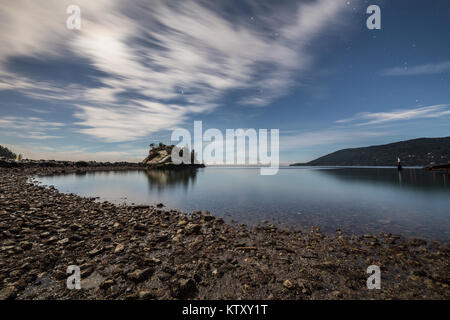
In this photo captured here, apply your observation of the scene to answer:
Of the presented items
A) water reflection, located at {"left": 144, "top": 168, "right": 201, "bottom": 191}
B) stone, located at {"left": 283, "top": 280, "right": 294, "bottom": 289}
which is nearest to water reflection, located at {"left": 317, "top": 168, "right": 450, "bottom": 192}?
stone, located at {"left": 283, "top": 280, "right": 294, "bottom": 289}

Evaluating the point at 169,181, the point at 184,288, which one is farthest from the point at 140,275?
the point at 169,181

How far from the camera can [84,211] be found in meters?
14.9

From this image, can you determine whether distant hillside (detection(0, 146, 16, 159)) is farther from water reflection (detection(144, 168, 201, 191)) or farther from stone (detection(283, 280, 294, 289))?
stone (detection(283, 280, 294, 289))

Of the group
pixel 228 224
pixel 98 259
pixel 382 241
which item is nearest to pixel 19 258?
pixel 98 259

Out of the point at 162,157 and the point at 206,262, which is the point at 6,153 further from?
the point at 206,262

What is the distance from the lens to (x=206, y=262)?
24.0 ft

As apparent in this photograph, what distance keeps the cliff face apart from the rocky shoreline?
492ft

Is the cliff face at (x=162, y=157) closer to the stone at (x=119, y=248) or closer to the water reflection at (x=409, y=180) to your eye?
the water reflection at (x=409, y=180)

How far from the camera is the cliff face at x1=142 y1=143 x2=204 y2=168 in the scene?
515 ft

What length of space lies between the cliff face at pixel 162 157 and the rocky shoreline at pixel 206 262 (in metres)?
150

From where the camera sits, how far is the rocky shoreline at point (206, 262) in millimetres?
5562

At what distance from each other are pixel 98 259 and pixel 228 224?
8.30 m

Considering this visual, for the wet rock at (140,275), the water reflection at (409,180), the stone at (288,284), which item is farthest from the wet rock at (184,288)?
the water reflection at (409,180)

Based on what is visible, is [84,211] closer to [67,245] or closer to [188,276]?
[67,245]
